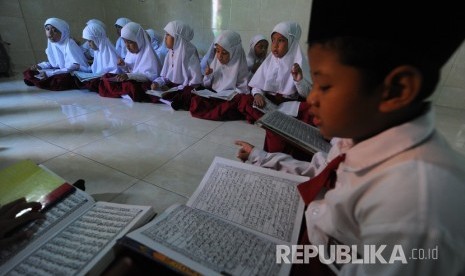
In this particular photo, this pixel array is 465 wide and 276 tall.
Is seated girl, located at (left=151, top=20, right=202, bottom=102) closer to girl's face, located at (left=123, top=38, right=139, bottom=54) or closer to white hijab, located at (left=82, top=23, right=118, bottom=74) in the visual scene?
girl's face, located at (left=123, top=38, right=139, bottom=54)

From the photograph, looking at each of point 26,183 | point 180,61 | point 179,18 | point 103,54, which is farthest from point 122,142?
point 179,18

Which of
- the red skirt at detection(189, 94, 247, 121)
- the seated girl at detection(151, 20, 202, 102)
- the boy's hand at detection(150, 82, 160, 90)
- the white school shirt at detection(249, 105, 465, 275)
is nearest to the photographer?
the white school shirt at detection(249, 105, 465, 275)

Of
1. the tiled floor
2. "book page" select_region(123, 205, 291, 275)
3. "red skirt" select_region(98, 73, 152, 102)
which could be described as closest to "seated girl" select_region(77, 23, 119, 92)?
"red skirt" select_region(98, 73, 152, 102)

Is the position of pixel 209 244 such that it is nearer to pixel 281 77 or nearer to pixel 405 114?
pixel 405 114

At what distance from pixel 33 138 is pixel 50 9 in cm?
403

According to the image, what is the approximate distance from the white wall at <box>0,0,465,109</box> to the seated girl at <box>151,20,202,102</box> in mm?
1216

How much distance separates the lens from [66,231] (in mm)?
644

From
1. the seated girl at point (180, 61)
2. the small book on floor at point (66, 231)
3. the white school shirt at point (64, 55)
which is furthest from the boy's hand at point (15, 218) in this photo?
the white school shirt at point (64, 55)

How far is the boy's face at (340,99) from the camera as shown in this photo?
1.17ft

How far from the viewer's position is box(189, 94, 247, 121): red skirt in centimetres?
215

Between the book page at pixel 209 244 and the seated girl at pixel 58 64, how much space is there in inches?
125

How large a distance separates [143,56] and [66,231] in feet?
9.14

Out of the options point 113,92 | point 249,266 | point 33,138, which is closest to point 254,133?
point 249,266

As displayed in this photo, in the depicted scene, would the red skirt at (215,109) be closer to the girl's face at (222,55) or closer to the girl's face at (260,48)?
the girl's face at (222,55)
